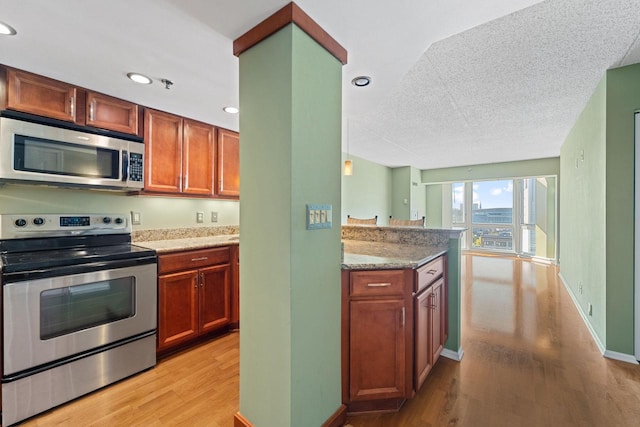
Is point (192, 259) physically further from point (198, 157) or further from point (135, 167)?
point (198, 157)

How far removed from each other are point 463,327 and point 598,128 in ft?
7.44

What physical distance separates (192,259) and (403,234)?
191 cm

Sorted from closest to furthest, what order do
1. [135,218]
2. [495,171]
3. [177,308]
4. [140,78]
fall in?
[140,78], [177,308], [135,218], [495,171]

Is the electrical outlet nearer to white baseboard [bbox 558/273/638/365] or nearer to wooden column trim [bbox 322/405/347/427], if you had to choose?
wooden column trim [bbox 322/405/347/427]

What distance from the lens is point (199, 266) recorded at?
8.07ft

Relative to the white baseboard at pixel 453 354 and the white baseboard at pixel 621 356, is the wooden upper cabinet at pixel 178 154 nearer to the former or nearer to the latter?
the white baseboard at pixel 453 354

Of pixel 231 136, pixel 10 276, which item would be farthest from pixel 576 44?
pixel 10 276

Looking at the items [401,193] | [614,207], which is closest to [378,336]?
[614,207]

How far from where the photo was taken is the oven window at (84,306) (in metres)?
1.69

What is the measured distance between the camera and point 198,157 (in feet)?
9.39

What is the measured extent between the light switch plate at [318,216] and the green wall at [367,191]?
12.2ft

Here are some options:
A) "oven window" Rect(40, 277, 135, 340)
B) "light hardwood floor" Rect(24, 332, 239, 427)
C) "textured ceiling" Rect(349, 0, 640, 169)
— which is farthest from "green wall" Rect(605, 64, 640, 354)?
"oven window" Rect(40, 277, 135, 340)

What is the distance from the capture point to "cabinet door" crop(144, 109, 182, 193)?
8.16ft

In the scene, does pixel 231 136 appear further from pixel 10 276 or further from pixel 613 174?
pixel 613 174
